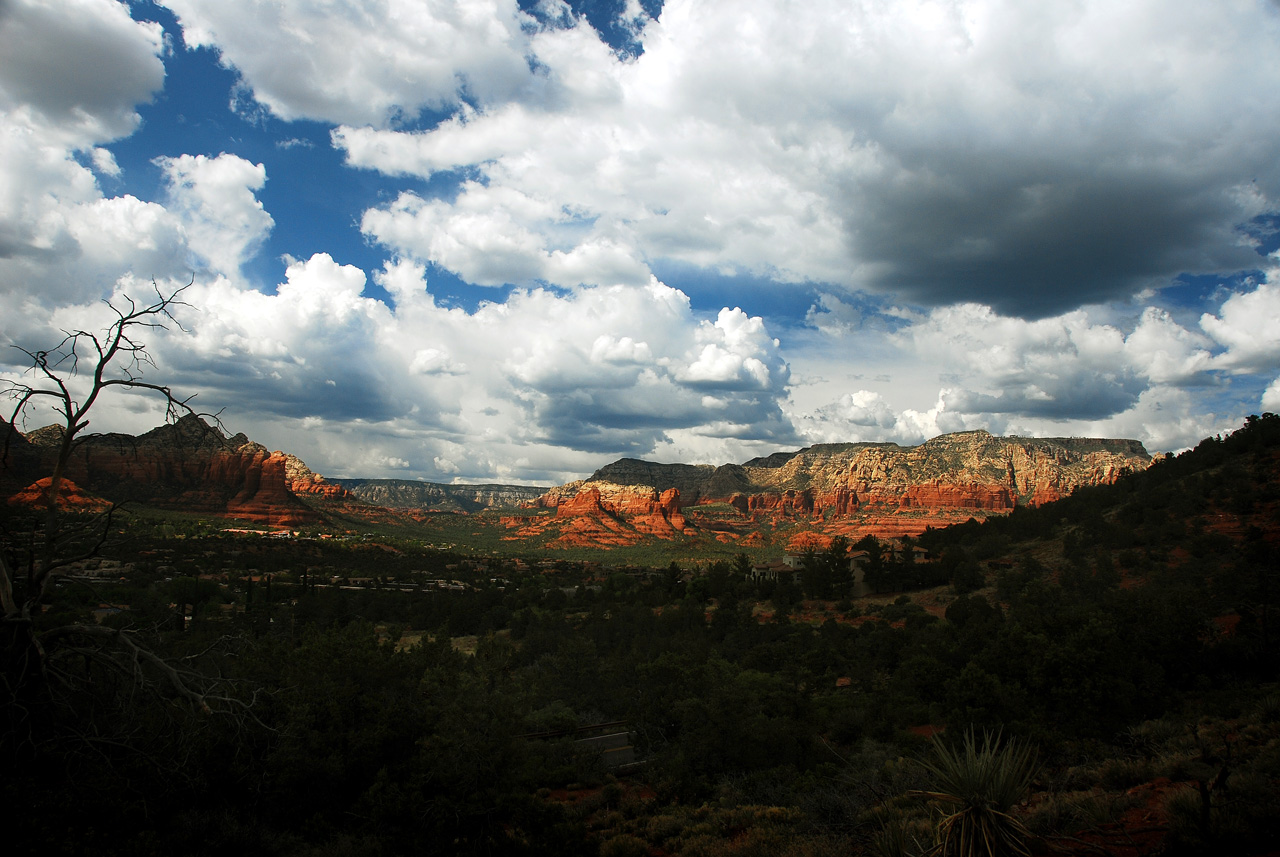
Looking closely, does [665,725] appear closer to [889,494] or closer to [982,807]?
[982,807]

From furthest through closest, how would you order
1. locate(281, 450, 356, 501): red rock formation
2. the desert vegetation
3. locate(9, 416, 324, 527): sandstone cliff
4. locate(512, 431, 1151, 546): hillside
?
locate(281, 450, 356, 501): red rock formation → locate(512, 431, 1151, 546): hillside → locate(9, 416, 324, 527): sandstone cliff → the desert vegetation

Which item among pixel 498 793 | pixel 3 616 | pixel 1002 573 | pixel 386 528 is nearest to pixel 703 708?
pixel 498 793

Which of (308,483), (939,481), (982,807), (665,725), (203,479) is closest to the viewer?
(982,807)

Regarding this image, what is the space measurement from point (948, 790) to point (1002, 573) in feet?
167

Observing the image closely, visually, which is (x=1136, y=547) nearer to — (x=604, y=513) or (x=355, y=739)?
(x=355, y=739)

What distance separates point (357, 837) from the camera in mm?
11297

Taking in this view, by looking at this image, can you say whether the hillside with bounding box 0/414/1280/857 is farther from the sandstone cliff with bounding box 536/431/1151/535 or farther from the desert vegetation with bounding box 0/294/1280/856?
the sandstone cliff with bounding box 536/431/1151/535

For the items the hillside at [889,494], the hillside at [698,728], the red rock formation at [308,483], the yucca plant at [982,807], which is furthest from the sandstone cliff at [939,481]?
the yucca plant at [982,807]

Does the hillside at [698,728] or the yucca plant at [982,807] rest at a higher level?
the yucca plant at [982,807]

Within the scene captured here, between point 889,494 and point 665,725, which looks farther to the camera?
point 889,494

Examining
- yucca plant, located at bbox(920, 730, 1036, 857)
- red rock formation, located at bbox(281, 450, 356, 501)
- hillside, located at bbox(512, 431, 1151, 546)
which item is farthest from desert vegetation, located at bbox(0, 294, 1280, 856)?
red rock formation, located at bbox(281, 450, 356, 501)

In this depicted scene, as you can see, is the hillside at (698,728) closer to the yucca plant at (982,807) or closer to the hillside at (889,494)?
the yucca plant at (982,807)

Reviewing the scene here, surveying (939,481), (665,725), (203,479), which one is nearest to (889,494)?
(939,481)

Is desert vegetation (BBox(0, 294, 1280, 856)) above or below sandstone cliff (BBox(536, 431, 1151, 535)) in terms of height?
below
